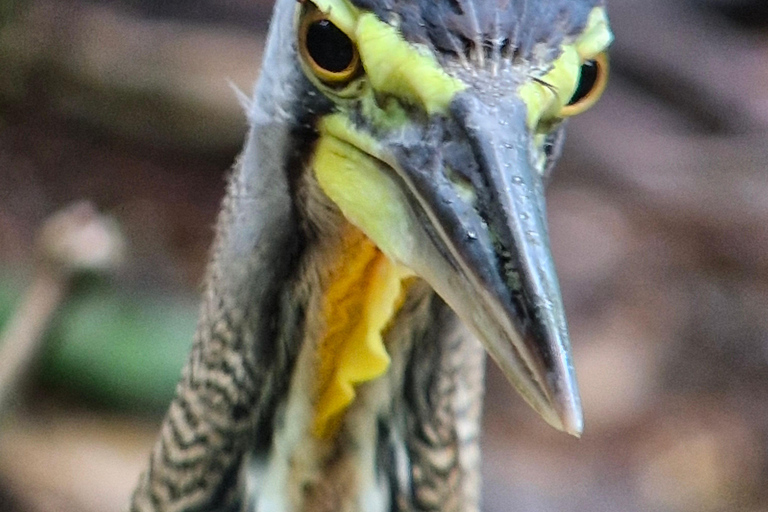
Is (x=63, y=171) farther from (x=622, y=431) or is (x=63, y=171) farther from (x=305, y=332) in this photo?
(x=305, y=332)

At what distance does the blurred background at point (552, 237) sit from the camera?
2.30m

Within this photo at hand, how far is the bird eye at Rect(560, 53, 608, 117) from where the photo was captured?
81cm

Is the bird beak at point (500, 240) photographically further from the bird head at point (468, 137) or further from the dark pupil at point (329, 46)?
the dark pupil at point (329, 46)

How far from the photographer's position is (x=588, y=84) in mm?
827

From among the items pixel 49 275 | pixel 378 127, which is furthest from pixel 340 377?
pixel 49 275

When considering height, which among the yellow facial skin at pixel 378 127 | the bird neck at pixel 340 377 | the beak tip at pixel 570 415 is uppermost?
the yellow facial skin at pixel 378 127

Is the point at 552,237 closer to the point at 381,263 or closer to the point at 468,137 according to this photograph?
the point at 381,263

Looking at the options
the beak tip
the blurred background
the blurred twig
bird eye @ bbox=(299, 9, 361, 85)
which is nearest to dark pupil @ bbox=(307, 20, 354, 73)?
bird eye @ bbox=(299, 9, 361, 85)

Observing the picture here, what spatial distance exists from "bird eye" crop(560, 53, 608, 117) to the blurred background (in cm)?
143

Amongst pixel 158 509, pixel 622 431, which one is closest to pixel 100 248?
pixel 158 509

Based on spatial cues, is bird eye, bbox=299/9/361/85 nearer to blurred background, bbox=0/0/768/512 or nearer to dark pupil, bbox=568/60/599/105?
dark pupil, bbox=568/60/599/105

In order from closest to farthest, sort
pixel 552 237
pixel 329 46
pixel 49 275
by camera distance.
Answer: pixel 329 46, pixel 49 275, pixel 552 237

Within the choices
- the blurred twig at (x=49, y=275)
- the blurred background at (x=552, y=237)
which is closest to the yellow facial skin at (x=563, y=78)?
the blurred twig at (x=49, y=275)

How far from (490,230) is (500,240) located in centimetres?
1
